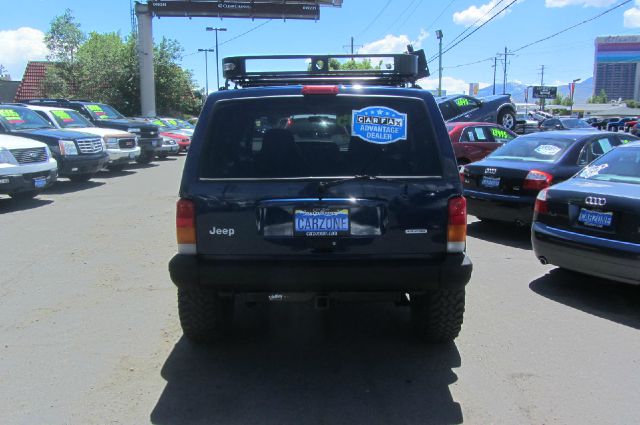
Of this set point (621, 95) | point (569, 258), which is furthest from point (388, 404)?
point (621, 95)

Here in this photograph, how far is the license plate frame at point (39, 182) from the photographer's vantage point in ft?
35.1

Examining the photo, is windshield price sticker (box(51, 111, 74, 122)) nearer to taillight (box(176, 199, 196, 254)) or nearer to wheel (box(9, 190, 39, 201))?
wheel (box(9, 190, 39, 201))

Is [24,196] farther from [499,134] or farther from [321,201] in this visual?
[499,134]

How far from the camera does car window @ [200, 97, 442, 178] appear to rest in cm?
358

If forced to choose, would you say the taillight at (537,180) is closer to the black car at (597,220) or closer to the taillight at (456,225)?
the black car at (597,220)

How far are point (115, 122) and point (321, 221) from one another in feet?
54.1

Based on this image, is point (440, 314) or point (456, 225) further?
point (440, 314)

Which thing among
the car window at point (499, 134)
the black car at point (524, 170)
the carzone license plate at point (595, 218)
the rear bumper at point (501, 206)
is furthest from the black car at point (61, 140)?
the carzone license plate at point (595, 218)

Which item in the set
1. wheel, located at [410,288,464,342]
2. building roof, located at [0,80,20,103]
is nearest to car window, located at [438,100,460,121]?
wheel, located at [410,288,464,342]

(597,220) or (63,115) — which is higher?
(63,115)

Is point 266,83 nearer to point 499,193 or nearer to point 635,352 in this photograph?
point 635,352

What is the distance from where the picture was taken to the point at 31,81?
42.1 meters

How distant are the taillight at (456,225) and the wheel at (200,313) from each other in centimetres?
159

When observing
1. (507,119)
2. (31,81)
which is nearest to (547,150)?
(507,119)
